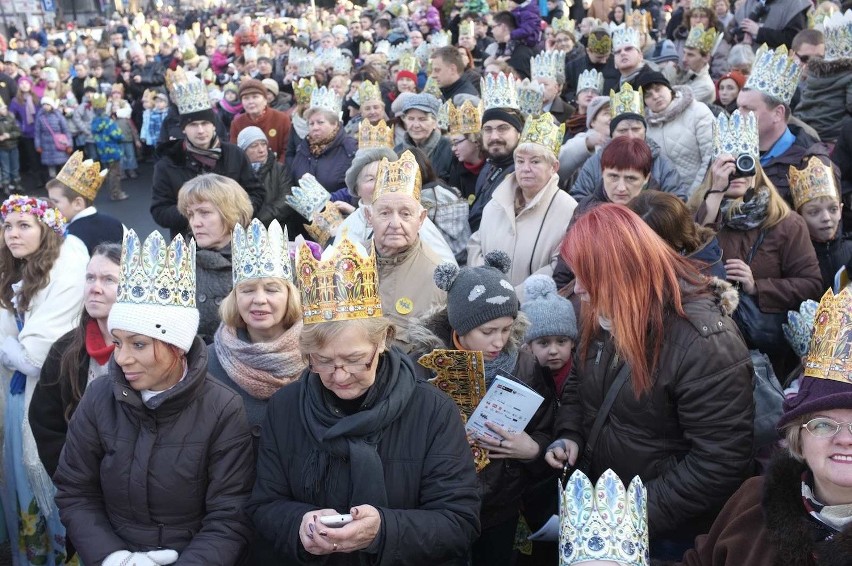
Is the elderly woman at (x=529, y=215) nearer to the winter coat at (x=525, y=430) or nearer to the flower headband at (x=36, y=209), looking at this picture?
the winter coat at (x=525, y=430)

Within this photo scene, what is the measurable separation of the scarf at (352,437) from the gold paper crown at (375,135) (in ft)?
13.6

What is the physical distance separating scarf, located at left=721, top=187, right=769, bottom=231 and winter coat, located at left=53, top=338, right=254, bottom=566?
8.39 feet

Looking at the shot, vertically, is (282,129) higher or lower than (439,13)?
lower

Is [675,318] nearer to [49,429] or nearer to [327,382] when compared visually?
[327,382]

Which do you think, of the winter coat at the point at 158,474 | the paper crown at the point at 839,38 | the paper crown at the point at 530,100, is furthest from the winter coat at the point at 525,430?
the paper crown at the point at 839,38

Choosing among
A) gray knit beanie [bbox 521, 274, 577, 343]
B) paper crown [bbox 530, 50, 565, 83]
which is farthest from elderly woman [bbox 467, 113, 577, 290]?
paper crown [bbox 530, 50, 565, 83]

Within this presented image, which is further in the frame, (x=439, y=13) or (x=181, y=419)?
(x=439, y=13)

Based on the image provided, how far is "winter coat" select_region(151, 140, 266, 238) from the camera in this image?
6383 mm

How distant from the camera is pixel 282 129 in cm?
920

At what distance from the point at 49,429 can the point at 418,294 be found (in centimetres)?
181

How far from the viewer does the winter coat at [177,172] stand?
20.9 ft

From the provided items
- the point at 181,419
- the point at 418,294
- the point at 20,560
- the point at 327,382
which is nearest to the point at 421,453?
the point at 327,382

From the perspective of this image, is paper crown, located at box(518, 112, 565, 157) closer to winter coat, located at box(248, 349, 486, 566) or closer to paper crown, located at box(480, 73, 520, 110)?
paper crown, located at box(480, 73, 520, 110)

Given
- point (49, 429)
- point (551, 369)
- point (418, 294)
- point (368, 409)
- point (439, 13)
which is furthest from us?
point (439, 13)
